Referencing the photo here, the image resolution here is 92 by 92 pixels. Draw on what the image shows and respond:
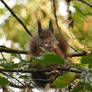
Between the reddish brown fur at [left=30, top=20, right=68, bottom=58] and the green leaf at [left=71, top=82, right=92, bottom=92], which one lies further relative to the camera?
the reddish brown fur at [left=30, top=20, right=68, bottom=58]

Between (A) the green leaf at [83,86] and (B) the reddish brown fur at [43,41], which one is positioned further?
(B) the reddish brown fur at [43,41]

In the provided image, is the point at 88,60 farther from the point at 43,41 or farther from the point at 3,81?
the point at 43,41

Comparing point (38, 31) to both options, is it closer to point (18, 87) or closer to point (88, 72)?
point (18, 87)

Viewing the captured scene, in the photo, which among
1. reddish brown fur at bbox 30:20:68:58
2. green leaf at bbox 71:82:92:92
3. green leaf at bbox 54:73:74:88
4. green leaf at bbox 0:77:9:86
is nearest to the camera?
green leaf at bbox 71:82:92:92

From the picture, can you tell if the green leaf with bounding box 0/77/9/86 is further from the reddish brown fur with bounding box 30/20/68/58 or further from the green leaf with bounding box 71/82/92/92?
the reddish brown fur with bounding box 30/20/68/58

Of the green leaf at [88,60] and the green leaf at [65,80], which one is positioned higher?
the green leaf at [88,60]

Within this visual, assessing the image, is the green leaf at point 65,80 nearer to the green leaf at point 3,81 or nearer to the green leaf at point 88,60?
the green leaf at point 88,60


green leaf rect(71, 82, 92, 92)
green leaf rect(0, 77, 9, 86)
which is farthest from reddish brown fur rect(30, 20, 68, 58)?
green leaf rect(71, 82, 92, 92)

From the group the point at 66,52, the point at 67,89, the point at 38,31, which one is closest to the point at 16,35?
the point at 38,31

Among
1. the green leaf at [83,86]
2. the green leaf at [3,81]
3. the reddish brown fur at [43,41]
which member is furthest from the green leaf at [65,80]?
the reddish brown fur at [43,41]

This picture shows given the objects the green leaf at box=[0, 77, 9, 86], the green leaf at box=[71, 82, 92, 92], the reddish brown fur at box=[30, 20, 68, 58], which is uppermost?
the reddish brown fur at box=[30, 20, 68, 58]

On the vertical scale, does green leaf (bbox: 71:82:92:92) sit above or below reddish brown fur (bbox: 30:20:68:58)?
below

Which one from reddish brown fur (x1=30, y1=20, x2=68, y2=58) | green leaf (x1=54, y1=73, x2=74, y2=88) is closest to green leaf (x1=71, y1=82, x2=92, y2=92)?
green leaf (x1=54, y1=73, x2=74, y2=88)

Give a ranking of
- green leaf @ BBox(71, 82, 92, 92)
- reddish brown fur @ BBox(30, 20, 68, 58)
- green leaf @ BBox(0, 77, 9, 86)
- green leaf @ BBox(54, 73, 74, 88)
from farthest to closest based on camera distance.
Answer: reddish brown fur @ BBox(30, 20, 68, 58) < green leaf @ BBox(0, 77, 9, 86) < green leaf @ BBox(54, 73, 74, 88) < green leaf @ BBox(71, 82, 92, 92)
